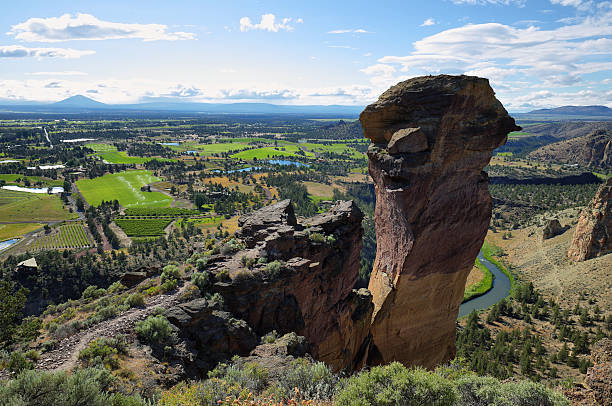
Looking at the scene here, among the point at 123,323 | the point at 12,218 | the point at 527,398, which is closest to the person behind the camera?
the point at 527,398

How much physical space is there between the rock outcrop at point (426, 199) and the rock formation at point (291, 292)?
107 inches

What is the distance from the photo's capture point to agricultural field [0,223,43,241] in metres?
120

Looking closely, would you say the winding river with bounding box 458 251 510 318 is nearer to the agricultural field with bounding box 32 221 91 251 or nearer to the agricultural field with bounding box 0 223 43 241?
the agricultural field with bounding box 32 221 91 251

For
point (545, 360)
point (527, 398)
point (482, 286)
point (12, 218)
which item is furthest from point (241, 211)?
point (527, 398)

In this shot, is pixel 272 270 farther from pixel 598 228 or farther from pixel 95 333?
pixel 598 228

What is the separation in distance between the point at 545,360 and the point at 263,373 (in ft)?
181

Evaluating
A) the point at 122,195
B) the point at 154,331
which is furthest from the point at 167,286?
the point at 122,195

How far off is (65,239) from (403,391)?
13395cm

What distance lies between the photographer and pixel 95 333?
19516 mm

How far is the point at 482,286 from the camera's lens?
309ft

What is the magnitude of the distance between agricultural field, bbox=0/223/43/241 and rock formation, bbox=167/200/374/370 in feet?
427

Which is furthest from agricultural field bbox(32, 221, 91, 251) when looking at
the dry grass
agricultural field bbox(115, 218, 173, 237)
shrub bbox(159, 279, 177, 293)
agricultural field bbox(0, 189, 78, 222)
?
the dry grass

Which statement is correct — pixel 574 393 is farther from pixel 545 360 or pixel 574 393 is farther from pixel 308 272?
pixel 545 360

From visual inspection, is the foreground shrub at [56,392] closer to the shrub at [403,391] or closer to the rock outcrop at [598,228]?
the shrub at [403,391]
